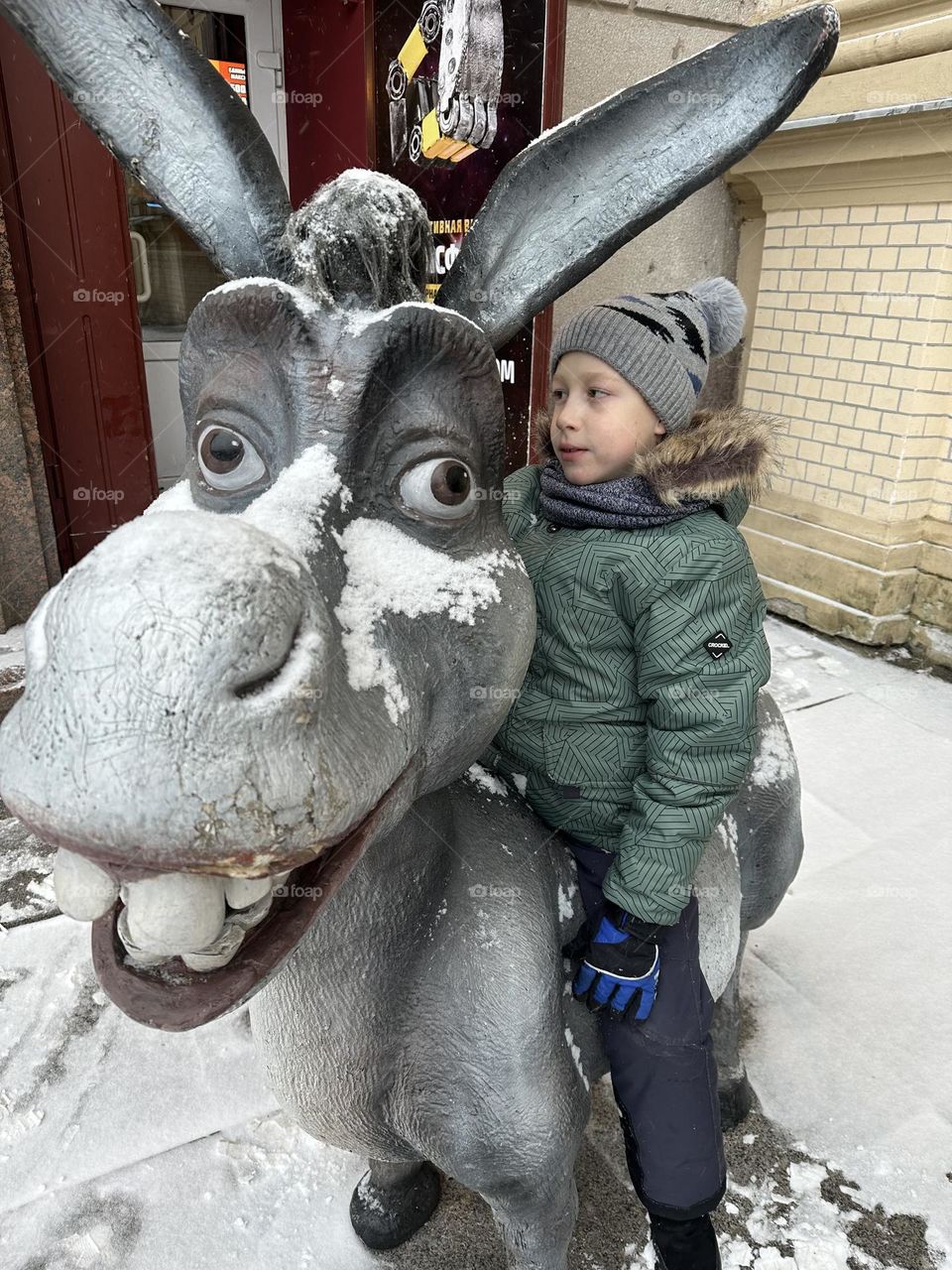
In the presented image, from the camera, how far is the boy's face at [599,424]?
1456mm

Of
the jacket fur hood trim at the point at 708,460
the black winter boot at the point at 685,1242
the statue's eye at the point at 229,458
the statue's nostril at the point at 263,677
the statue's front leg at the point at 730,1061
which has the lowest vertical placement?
the statue's front leg at the point at 730,1061

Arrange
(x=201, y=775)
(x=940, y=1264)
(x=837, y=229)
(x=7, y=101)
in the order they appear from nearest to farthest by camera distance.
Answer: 1. (x=201, y=775)
2. (x=940, y=1264)
3. (x=7, y=101)
4. (x=837, y=229)

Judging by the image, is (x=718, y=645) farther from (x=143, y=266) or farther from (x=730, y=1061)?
(x=143, y=266)

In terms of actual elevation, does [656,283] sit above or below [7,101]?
below

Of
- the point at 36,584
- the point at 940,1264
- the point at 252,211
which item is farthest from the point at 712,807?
the point at 36,584

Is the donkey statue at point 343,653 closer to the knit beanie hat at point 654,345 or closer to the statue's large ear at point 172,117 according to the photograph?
the statue's large ear at point 172,117

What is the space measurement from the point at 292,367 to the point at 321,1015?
0.87 meters

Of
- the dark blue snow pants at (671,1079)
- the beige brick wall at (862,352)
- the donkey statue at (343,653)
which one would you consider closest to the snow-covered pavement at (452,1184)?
the dark blue snow pants at (671,1079)

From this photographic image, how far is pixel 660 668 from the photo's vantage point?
4.46ft

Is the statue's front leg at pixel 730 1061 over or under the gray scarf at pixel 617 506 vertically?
under

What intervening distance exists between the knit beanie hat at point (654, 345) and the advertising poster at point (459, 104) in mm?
Result: 1819

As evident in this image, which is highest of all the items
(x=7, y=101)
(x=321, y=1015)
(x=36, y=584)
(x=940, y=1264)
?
(x=7, y=101)

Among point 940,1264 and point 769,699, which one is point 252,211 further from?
point 940,1264

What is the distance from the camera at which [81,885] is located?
814 millimetres
